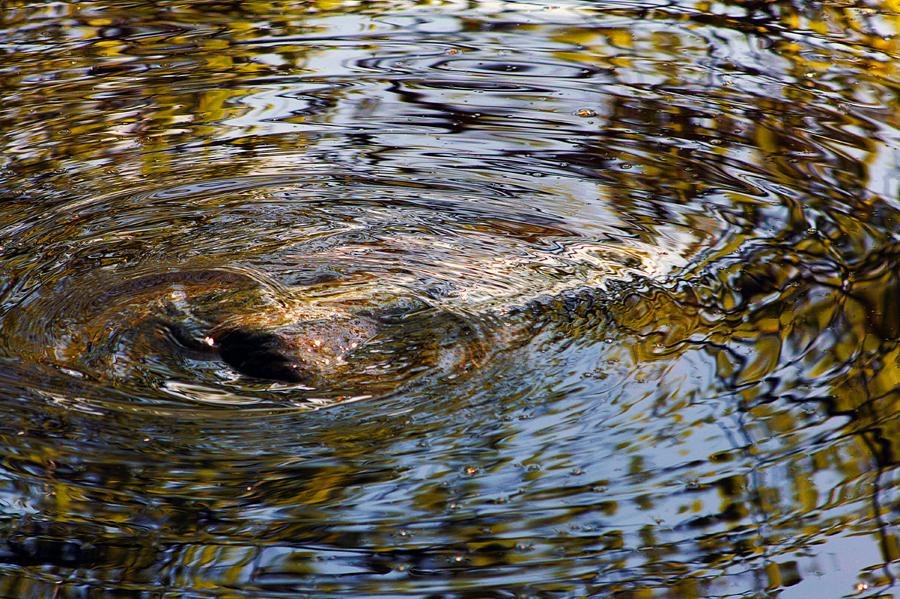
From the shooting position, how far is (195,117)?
152 inches

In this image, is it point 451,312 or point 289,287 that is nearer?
point 451,312

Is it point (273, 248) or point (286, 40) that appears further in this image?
point (286, 40)

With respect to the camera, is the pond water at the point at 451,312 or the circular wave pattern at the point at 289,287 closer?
the pond water at the point at 451,312

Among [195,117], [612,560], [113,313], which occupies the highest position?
[195,117]

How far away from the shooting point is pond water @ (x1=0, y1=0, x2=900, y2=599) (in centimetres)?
190

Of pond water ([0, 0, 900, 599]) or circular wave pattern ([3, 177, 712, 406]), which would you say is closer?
pond water ([0, 0, 900, 599])

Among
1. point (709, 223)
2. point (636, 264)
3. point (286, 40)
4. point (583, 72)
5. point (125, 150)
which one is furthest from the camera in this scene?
point (286, 40)

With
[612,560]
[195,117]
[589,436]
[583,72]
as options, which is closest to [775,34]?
[583,72]

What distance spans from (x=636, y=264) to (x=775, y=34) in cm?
245

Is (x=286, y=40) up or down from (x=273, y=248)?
up

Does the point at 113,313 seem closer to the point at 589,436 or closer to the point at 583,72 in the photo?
the point at 589,436

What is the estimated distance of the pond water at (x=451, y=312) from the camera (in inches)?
74.8

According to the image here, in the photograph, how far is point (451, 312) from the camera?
8.77 ft

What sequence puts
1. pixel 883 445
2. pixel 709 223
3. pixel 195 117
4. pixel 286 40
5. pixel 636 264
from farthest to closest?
pixel 286 40, pixel 195 117, pixel 709 223, pixel 636 264, pixel 883 445
